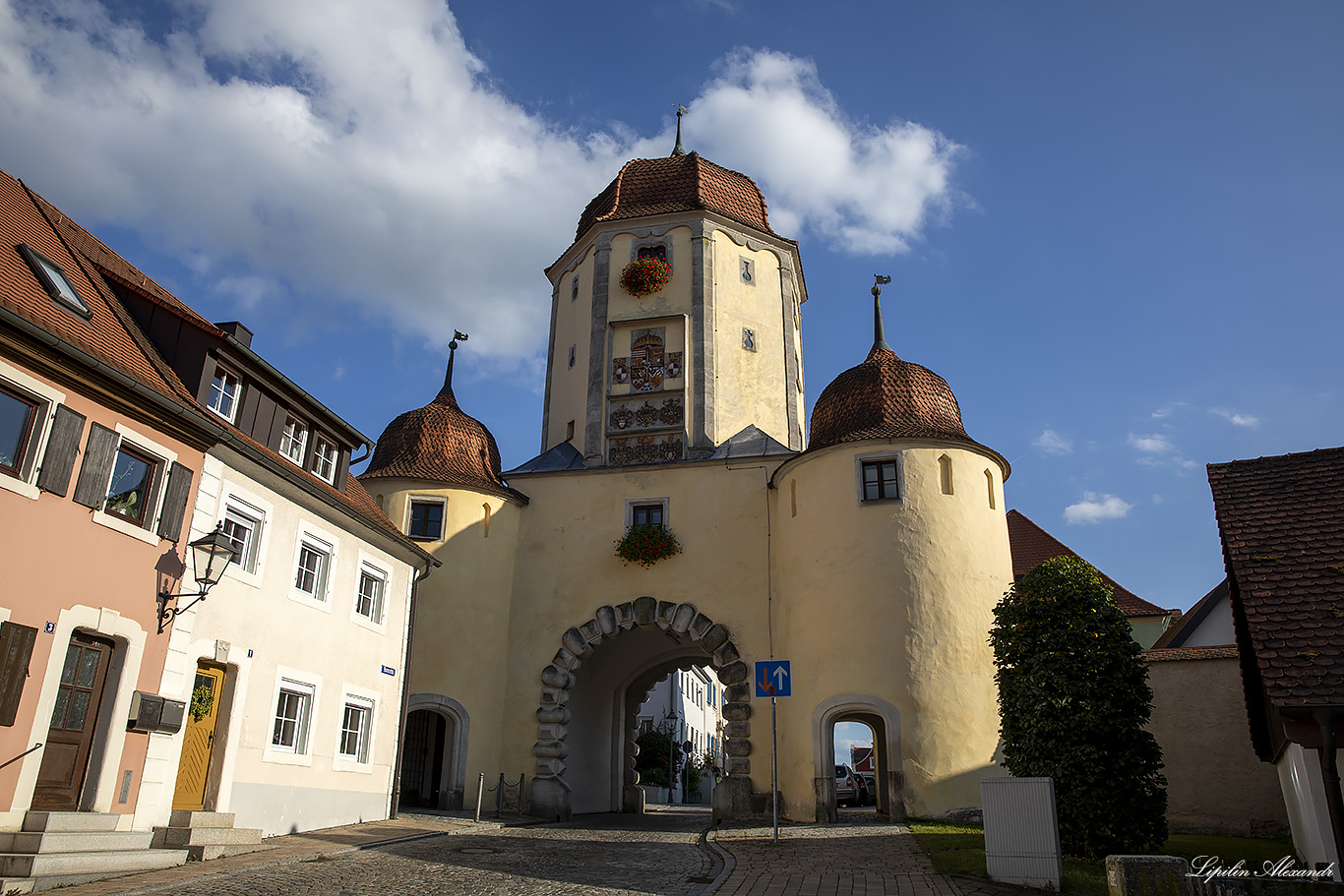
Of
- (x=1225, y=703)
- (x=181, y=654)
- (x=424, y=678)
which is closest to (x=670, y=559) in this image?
(x=424, y=678)

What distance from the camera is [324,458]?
58.9 ft

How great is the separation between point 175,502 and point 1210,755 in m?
18.7

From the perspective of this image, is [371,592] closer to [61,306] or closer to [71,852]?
[61,306]

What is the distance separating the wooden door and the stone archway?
13768 mm

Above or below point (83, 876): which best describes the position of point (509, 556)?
above

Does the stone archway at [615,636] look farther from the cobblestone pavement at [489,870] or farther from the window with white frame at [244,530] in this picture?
the window with white frame at [244,530]

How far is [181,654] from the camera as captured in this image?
12859 mm

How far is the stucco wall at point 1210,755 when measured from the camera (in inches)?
732

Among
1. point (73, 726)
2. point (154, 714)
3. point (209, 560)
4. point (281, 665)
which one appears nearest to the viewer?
point (73, 726)

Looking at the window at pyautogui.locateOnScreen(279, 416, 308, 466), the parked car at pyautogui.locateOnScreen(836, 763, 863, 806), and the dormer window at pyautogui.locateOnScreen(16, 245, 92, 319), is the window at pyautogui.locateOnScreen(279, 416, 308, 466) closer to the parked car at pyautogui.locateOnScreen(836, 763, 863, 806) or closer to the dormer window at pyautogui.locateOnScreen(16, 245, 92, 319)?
the dormer window at pyautogui.locateOnScreen(16, 245, 92, 319)

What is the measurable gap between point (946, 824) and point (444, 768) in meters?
11.7

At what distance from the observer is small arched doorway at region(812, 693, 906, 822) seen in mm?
19906

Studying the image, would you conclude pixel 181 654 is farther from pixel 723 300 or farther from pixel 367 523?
pixel 723 300

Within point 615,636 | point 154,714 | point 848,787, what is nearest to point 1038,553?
point 848,787
